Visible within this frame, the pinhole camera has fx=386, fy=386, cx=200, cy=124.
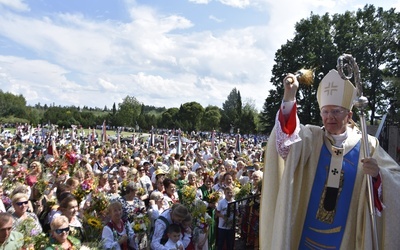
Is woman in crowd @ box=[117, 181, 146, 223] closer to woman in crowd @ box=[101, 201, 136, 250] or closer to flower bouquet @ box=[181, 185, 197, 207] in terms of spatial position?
woman in crowd @ box=[101, 201, 136, 250]

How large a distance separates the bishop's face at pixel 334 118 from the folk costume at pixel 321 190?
0.14 ft

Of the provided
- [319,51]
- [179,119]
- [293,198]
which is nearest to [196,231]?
[293,198]

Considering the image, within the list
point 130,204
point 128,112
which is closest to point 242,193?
point 130,204

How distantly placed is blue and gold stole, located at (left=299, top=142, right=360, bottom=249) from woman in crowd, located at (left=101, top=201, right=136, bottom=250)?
2.70m

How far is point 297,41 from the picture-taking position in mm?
41781

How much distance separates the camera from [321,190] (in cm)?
344

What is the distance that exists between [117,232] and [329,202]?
3096mm

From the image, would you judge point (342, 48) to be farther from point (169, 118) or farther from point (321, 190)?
point (169, 118)

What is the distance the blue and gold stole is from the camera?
3352mm

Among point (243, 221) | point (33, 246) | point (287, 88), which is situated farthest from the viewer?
point (243, 221)

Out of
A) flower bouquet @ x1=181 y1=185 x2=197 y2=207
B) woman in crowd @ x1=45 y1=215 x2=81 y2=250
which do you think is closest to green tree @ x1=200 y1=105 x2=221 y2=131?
flower bouquet @ x1=181 y1=185 x2=197 y2=207

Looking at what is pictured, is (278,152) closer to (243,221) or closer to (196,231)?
(196,231)

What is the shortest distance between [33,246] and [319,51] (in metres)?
39.2

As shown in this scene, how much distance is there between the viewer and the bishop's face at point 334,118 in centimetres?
355
